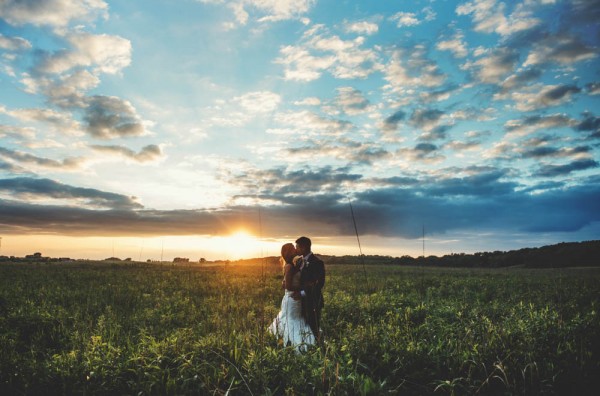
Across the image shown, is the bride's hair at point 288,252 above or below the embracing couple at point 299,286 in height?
above

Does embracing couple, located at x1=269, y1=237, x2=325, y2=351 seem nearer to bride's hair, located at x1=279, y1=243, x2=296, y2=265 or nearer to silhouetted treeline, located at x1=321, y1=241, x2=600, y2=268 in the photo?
bride's hair, located at x1=279, y1=243, x2=296, y2=265

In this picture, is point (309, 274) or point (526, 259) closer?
point (309, 274)

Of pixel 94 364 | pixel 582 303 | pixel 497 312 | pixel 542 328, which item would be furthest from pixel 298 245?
pixel 582 303

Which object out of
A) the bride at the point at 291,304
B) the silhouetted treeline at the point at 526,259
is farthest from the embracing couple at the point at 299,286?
the silhouetted treeline at the point at 526,259

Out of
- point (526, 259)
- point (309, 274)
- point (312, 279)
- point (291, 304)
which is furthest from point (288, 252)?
point (526, 259)

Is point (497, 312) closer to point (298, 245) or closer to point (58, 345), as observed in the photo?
point (298, 245)

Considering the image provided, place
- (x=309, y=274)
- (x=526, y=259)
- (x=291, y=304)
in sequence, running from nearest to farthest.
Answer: (x=309, y=274), (x=291, y=304), (x=526, y=259)

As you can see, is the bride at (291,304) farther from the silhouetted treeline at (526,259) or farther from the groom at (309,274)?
the silhouetted treeline at (526,259)

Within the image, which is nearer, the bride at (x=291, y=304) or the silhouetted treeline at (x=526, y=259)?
the bride at (x=291, y=304)

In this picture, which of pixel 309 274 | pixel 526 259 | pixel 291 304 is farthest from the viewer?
pixel 526 259

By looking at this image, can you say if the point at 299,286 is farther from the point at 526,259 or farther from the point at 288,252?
the point at 526,259


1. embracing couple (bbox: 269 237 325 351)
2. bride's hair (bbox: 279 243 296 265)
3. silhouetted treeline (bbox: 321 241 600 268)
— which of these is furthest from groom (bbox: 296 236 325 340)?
silhouetted treeline (bbox: 321 241 600 268)

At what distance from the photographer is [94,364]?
198 inches

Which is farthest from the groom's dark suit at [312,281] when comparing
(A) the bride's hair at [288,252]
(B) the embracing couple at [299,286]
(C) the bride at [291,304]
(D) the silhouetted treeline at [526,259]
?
(D) the silhouetted treeline at [526,259]
